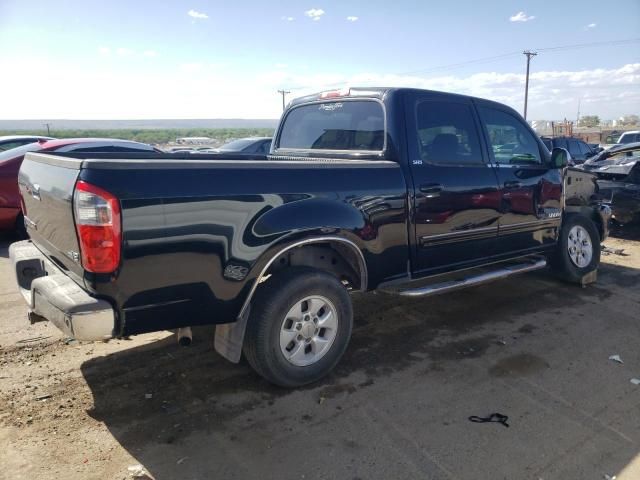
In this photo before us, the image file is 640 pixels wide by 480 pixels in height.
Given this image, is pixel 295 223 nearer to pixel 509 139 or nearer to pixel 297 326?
pixel 297 326

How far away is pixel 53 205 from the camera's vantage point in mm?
2973

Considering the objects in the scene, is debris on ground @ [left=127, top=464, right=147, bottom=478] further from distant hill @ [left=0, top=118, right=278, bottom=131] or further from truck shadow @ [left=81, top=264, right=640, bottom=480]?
distant hill @ [left=0, top=118, right=278, bottom=131]

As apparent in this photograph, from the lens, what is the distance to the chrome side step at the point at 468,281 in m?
3.93

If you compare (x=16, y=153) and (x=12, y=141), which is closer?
(x=16, y=153)

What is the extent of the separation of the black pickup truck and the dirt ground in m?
0.40

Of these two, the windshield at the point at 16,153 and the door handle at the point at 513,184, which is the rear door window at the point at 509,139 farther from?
the windshield at the point at 16,153

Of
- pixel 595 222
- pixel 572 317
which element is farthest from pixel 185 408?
pixel 595 222

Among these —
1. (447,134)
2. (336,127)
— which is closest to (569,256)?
(447,134)

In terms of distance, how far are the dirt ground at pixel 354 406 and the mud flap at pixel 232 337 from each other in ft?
1.00

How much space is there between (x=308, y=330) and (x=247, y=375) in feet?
1.95

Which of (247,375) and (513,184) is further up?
(513,184)

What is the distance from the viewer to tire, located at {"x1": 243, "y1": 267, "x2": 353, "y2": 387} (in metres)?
3.23

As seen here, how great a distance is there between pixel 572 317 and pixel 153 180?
4172 millimetres

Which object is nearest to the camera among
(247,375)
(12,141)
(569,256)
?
(247,375)
